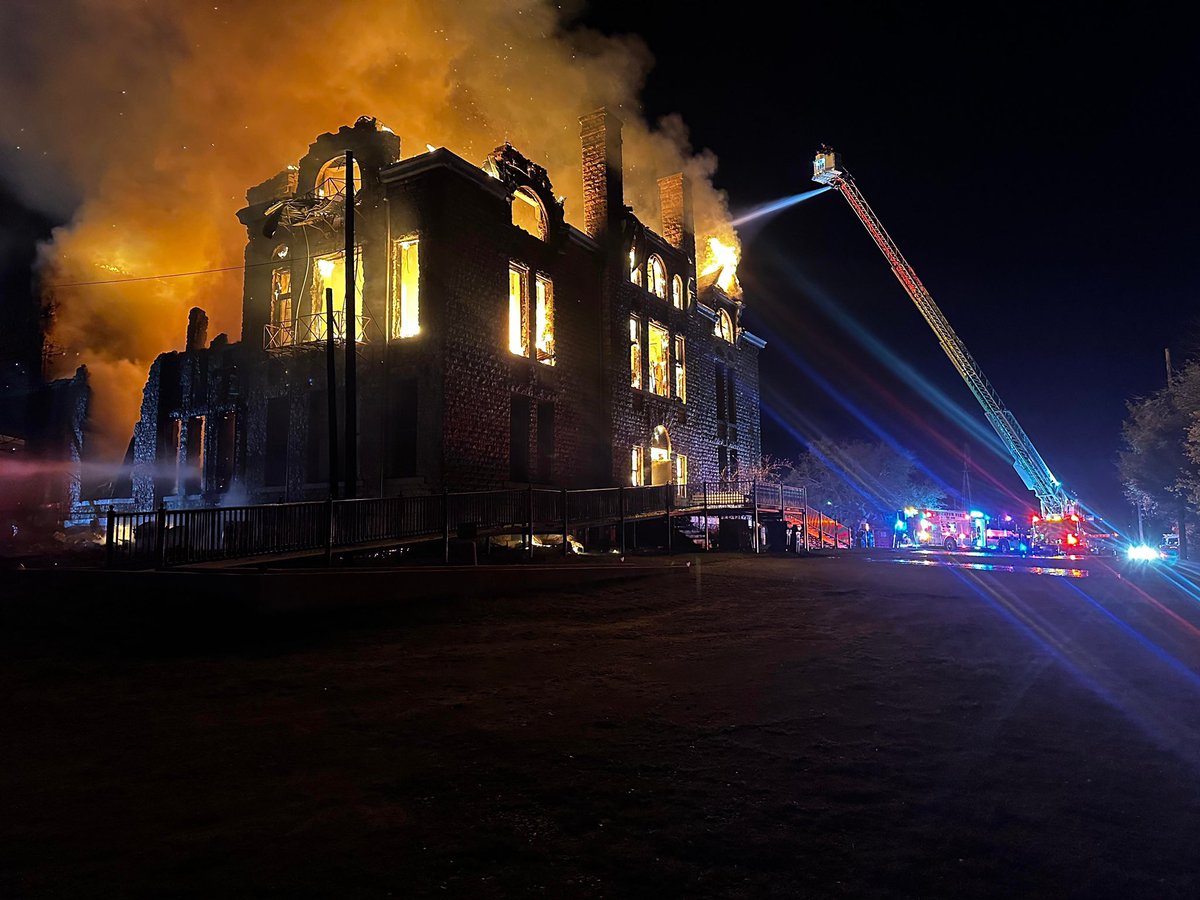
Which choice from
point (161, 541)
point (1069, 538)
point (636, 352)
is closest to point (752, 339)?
point (636, 352)

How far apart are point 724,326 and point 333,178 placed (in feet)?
65.1

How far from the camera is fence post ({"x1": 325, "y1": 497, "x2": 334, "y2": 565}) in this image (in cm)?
1267

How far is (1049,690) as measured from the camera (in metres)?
6.14

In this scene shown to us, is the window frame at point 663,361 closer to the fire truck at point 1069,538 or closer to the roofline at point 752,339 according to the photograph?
the roofline at point 752,339

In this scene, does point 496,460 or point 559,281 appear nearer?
point 496,460

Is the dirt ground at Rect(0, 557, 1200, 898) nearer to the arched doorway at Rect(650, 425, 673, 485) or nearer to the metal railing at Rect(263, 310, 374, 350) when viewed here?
the metal railing at Rect(263, 310, 374, 350)

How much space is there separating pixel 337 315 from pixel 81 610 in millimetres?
13631


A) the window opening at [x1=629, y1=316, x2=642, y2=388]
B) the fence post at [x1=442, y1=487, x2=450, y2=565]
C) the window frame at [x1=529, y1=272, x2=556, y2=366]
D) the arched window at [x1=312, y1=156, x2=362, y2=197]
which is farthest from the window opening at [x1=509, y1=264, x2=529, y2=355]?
→ the fence post at [x1=442, y1=487, x2=450, y2=565]

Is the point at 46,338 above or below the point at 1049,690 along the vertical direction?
above

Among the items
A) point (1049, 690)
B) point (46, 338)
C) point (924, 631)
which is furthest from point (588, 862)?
point (46, 338)

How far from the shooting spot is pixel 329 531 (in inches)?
502

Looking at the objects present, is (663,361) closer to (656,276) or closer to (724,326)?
(656,276)

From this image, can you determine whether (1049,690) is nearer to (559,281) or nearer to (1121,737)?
(1121,737)

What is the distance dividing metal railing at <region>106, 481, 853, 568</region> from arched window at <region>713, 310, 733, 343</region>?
Answer: 12921 mm
